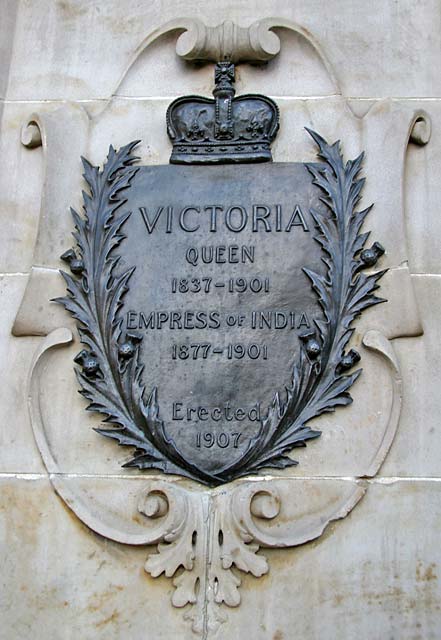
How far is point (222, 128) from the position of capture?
238 inches

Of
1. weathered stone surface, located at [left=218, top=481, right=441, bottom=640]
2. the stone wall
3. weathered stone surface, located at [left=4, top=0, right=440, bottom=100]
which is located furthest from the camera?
weathered stone surface, located at [left=4, top=0, right=440, bottom=100]

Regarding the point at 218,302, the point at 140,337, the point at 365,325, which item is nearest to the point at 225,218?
the point at 218,302

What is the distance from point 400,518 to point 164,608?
1273mm

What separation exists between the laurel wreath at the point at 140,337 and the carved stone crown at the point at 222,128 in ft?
0.92

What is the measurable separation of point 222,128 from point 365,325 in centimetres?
142

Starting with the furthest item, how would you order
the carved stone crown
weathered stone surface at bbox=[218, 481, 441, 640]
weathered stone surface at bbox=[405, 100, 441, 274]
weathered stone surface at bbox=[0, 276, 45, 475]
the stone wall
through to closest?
the carved stone crown < weathered stone surface at bbox=[405, 100, 441, 274] < weathered stone surface at bbox=[0, 276, 45, 475] < the stone wall < weathered stone surface at bbox=[218, 481, 441, 640]

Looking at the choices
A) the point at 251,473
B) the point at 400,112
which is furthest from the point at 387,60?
the point at 251,473

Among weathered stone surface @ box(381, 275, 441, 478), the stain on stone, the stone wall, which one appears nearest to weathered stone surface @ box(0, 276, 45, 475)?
the stone wall

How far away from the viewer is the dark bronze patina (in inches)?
217

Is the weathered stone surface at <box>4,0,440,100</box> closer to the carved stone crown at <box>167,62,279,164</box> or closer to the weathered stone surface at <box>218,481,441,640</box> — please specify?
the carved stone crown at <box>167,62,279,164</box>

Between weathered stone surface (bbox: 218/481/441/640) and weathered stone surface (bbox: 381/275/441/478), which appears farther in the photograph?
weathered stone surface (bbox: 381/275/441/478)

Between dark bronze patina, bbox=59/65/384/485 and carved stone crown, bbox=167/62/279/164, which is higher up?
carved stone crown, bbox=167/62/279/164

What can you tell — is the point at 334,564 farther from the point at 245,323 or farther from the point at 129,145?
the point at 129,145

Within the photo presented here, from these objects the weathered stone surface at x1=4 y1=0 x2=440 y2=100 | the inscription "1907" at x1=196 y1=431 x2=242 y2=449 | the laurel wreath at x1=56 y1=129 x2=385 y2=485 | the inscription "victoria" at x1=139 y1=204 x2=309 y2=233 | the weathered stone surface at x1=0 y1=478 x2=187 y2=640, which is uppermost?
the weathered stone surface at x1=4 y1=0 x2=440 y2=100
